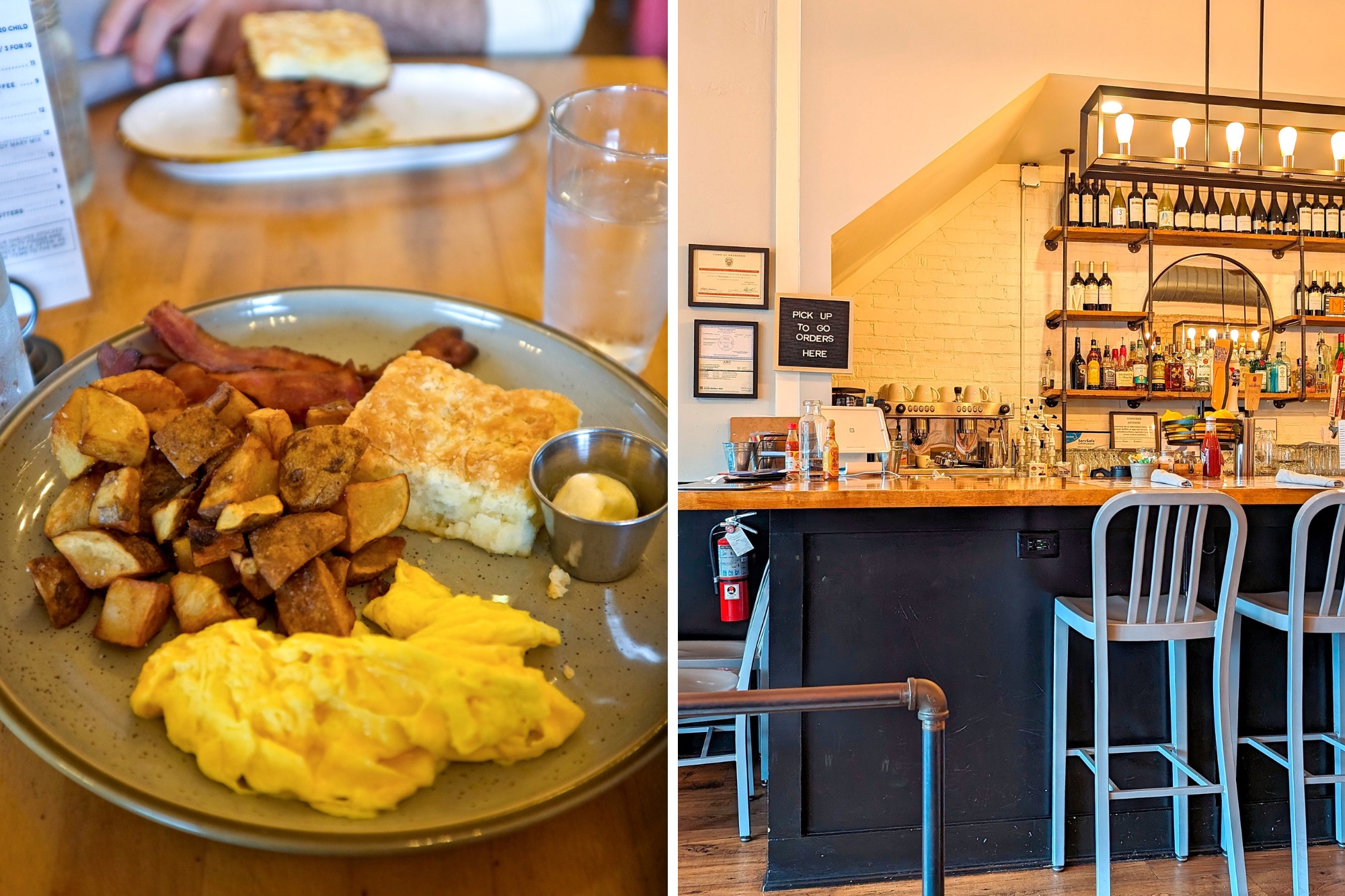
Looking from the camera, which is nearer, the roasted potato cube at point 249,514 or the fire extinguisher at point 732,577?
the roasted potato cube at point 249,514

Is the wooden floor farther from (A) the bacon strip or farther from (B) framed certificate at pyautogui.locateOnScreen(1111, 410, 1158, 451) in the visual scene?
(B) framed certificate at pyautogui.locateOnScreen(1111, 410, 1158, 451)

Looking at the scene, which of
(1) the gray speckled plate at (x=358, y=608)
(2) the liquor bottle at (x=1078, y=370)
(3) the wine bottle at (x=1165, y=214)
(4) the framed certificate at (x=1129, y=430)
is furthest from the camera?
(4) the framed certificate at (x=1129, y=430)

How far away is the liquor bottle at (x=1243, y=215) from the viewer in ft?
15.0

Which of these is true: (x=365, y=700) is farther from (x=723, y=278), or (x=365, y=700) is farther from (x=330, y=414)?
(x=723, y=278)

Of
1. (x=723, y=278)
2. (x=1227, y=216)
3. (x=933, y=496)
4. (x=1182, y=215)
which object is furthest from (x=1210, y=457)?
(x=1227, y=216)

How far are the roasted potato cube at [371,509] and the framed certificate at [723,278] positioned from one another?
9.86 ft

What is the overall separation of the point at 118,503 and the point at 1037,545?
2120mm

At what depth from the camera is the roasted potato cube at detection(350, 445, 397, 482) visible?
0.39 meters

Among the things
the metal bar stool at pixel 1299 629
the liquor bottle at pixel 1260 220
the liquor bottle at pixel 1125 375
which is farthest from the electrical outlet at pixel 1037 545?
the liquor bottle at pixel 1260 220

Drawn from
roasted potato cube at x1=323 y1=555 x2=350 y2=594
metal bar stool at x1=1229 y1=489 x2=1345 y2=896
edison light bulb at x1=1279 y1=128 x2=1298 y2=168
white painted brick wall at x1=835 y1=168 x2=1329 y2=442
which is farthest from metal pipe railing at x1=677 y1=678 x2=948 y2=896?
white painted brick wall at x1=835 y1=168 x2=1329 y2=442

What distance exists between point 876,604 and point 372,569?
6.08ft

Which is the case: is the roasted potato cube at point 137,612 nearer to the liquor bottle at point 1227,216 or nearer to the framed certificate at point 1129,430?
the framed certificate at point 1129,430

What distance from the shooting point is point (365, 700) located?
374mm

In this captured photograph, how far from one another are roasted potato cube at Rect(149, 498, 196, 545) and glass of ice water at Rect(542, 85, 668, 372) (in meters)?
0.19
